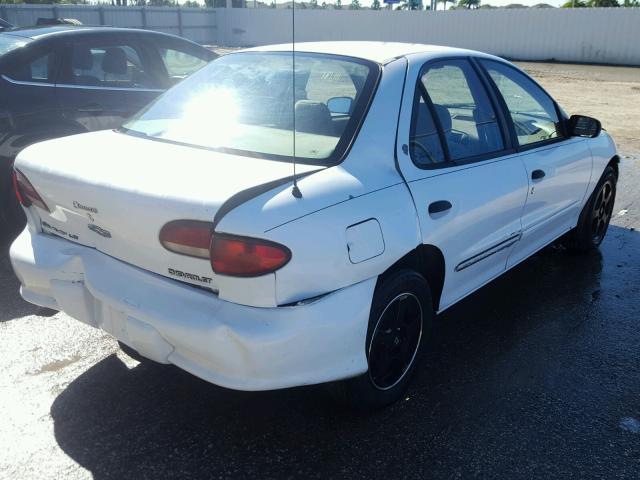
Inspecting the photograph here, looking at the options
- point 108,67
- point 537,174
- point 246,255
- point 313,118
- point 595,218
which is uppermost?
point 313,118

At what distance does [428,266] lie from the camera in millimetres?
3172

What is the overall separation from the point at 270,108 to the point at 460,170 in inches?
40.7

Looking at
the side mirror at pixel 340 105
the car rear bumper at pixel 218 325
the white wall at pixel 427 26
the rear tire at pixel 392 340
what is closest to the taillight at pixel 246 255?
the car rear bumper at pixel 218 325

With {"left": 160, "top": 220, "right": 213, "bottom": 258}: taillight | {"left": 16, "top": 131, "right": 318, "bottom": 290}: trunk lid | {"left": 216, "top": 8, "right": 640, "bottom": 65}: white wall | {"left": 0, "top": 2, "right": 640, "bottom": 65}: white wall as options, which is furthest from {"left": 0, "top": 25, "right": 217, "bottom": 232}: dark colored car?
{"left": 216, "top": 8, "right": 640, "bottom": 65}: white wall

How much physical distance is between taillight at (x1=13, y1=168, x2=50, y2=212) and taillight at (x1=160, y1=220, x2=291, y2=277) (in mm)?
1007

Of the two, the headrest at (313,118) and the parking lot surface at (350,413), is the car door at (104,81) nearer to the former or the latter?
the parking lot surface at (350,413)

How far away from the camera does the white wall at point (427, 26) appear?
28312 mm

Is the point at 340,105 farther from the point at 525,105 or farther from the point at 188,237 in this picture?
the point at 525,105

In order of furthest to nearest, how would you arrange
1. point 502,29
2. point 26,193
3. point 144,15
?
point 144,15, point 502,29, point 26,193

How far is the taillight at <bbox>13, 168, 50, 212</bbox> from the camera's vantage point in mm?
2967

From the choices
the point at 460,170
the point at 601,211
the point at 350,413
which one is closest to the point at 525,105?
the point at 460,170

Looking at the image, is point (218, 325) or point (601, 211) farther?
point (601, 211)

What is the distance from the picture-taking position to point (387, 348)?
9.78 ft

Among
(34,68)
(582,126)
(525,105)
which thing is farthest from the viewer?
(34,68)
